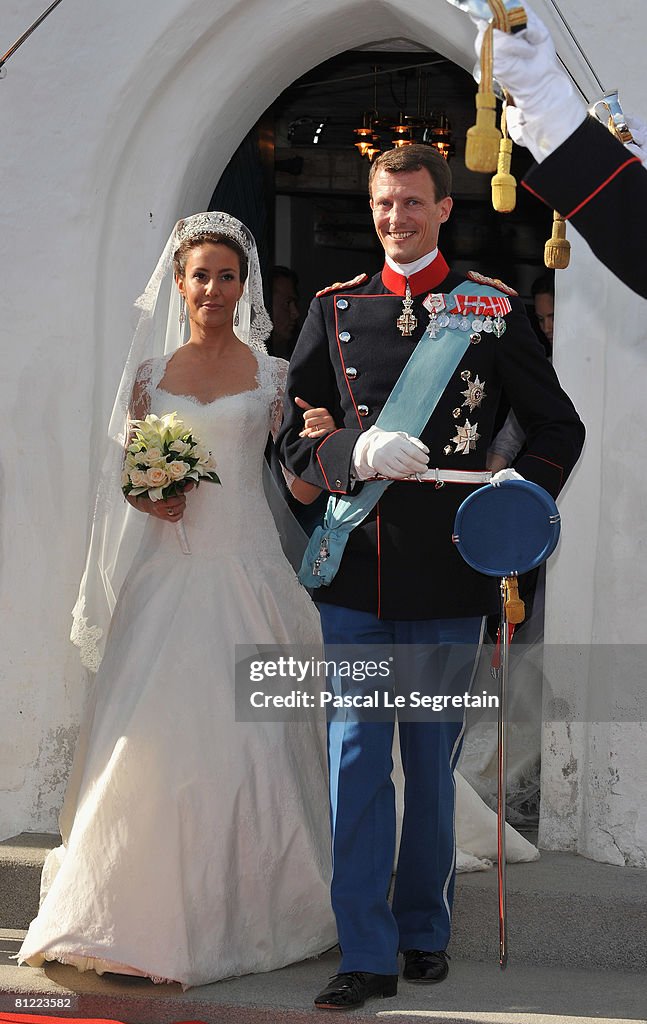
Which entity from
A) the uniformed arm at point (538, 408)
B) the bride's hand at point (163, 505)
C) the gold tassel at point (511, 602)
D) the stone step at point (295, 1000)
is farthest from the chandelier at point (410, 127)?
the stone step at point (295, 1000)

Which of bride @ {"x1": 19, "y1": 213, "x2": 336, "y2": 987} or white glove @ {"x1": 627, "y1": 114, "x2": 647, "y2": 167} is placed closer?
white glove @ {"x1": 627, "y1": 114, "x2": 647, "y2": 167}

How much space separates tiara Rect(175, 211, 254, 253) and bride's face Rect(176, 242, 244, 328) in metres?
0.04

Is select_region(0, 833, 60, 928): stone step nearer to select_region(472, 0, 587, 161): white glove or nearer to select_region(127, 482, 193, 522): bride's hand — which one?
select_region(127, 482, 193, 522): bride's hand

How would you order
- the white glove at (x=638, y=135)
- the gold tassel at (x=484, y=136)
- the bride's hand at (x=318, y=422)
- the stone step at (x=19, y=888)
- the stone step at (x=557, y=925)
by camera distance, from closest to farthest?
the gold tassel at (x=484, y=136) < the white glove at (x=638, y=135) < the bride's hand at (x=318, y=422) < the stone step at (x=557, y=925) < the stone step at (x=19, y=888)

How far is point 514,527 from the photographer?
3.20 m

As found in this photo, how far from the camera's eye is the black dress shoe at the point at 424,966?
3.48 m

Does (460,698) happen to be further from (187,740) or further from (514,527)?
(187,740)

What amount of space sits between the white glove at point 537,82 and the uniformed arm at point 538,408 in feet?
3.47

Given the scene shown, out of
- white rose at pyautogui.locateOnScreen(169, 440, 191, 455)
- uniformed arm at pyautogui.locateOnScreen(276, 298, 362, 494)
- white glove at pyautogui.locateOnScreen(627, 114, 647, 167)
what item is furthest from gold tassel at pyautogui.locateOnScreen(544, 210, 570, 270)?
white rose at pyautogui.locateOnScreen(169, 440, 191, 455)

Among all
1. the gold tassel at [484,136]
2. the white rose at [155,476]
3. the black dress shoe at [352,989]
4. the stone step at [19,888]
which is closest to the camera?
the gold tassel at [484,136]

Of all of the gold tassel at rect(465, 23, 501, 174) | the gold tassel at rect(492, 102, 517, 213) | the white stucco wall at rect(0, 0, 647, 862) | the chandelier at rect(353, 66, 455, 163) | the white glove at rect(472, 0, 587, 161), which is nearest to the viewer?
the white glove at rect(472, 0, 587, 161)

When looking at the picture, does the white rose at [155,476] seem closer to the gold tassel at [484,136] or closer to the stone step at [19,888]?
the stone step at [19,888]

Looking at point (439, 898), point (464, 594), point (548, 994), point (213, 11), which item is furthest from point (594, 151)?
point (213, 11)

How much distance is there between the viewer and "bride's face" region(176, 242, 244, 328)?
13.4 feet
